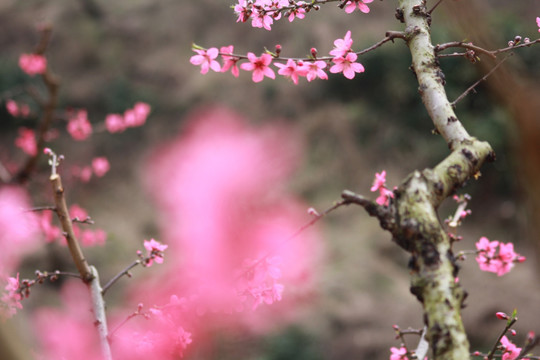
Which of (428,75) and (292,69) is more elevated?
(292,69)

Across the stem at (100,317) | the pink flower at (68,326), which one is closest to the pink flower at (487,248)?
the stem at (100,317)

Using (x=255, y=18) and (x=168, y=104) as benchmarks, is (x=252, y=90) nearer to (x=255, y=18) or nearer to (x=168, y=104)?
(x=168, y=104)

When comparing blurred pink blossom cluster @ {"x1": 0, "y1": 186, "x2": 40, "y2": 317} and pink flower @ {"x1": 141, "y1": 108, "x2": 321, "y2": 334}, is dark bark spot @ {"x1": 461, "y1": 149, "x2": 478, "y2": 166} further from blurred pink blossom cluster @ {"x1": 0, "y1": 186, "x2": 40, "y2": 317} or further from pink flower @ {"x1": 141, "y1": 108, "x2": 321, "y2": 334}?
pink flower @ {"x1": 141, "y1": 108, "x2": 321, "y2": 334}

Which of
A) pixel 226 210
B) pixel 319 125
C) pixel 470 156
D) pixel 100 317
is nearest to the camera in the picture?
A: pixel 470 156

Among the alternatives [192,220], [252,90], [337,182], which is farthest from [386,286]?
[252,90]

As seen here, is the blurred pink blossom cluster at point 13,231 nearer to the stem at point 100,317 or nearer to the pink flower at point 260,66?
the stem at point 100,317

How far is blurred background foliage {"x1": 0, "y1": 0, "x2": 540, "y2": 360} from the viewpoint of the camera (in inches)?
183

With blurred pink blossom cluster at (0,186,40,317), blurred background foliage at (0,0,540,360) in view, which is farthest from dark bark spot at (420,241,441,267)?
blurred background foliage at (0,0,540,360)

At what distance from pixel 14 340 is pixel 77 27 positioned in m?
8.23

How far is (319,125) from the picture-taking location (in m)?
6.84

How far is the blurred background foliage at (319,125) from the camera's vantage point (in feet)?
15.3

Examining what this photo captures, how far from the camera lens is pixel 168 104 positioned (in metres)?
7.58

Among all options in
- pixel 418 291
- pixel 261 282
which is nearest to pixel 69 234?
pixel 261 282

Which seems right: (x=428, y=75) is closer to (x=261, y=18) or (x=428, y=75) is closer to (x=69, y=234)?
(x=261, y=18)
